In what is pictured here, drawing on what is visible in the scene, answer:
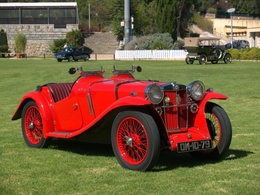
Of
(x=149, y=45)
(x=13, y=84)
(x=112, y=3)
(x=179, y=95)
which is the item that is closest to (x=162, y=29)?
(x=149, y=45)

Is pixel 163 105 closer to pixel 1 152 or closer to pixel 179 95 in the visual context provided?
pixel 179 95

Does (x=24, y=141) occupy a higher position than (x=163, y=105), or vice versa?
(x=163, y=105)

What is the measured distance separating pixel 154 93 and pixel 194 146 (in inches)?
33.3

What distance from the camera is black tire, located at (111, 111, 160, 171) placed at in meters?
6.52

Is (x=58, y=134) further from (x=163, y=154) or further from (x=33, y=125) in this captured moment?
(x=163, y=154)

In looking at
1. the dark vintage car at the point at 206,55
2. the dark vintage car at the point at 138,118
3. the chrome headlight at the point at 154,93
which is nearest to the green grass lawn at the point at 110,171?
the dark vintage car at the point at 138,118

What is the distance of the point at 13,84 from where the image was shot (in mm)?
23156

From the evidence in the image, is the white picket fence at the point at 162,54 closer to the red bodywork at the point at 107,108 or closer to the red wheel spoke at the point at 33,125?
the red wheel spoke at the point at 33,125

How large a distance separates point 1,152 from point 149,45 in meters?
44.6

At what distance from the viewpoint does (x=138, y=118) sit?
22.0 feet

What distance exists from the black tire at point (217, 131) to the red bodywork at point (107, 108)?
0.19 m

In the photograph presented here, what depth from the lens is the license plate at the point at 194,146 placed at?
6.77m

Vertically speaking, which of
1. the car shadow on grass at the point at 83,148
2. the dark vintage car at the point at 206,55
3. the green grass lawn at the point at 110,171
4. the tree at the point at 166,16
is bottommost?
the green grass lawn at the point at 110,171

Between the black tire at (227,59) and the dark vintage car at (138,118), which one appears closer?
the dark vintage car at (138,118)
